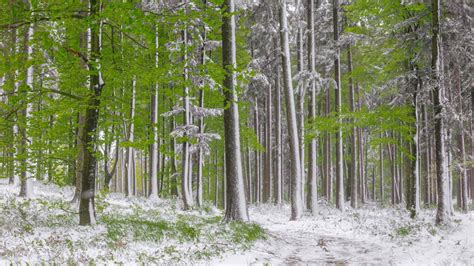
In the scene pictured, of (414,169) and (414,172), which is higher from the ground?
(414,169)

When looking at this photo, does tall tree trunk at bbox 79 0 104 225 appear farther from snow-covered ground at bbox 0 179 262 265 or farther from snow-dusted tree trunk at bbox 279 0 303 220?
snow-dusted tree trunk at bbox 279 0 303 220

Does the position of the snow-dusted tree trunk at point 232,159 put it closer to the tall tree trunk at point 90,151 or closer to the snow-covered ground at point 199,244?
the snow-covered ground at point 199,244

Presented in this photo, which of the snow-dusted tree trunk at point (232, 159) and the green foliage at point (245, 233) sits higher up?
the snow-dusted tree trunk at point (232, 159)

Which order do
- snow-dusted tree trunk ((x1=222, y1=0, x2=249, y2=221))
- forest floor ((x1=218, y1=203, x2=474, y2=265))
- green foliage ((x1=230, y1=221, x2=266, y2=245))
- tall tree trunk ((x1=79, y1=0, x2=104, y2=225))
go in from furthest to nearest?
snow-dusted tree trunk ((x1=222, y1=0, x2=249, y2=221)) < green foliage ((x1=230, y1=221, x2=266, y2=245)) < tall tree trunk ((x1=79, y1=0, x2=104, y2=225)) < forest floor ((x1=218, y1=203, x2=474, y2=265))

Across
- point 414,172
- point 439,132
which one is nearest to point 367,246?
point 439,132

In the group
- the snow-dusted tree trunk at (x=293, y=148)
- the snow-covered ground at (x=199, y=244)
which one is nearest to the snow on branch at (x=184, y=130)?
the snow-dusted tree trunk at (x=293, y=148)

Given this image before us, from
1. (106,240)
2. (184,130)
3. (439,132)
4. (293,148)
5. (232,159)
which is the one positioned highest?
(184,130)

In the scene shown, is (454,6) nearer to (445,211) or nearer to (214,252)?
(445,211)

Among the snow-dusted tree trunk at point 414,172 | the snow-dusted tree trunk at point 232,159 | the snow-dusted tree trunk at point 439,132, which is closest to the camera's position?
the snow-dusted tree trunk at point 439,132

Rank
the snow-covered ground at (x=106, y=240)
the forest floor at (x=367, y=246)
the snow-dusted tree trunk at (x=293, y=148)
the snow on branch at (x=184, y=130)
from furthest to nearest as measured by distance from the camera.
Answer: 1. the snow on branch at (x=184, y=130)
2. the snow-dusted tree trunk at (x=293, y=148)
3. the forest floor at (x=367, y=246)
4. the snow-covered ground at (x=106, y=240)

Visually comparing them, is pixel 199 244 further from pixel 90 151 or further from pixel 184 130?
pixel 184 130

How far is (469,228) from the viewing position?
10352mm

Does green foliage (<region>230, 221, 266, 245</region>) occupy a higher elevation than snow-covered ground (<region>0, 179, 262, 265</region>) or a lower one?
lower

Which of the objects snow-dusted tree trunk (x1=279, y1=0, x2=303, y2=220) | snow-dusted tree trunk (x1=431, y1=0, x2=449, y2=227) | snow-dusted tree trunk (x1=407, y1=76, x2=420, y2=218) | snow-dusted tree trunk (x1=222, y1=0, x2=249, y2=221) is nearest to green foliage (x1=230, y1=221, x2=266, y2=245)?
snow-dusted tree trunk (x1=222, y1=0, x2=249, y2=221)
